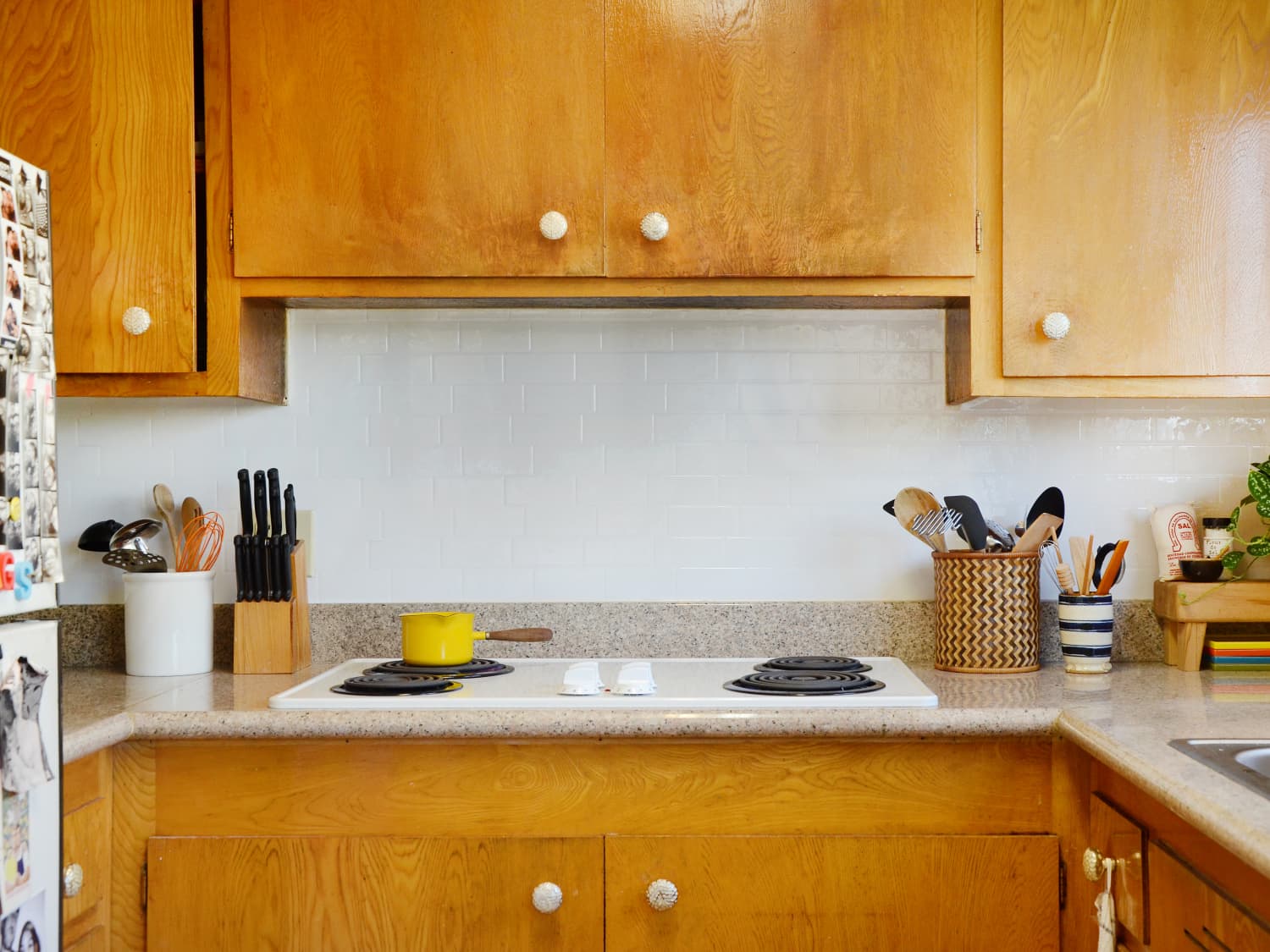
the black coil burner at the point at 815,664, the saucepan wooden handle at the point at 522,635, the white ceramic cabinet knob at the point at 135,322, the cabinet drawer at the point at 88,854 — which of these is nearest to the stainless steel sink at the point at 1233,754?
the black coil burner at the point at 815,664

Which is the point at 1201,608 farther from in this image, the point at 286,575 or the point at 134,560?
the point at 134,560

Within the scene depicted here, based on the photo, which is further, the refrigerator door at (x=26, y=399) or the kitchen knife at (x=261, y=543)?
the kitchen knife at (x=261, y=543)

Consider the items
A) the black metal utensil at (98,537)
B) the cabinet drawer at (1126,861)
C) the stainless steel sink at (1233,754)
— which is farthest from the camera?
the black metal utensil at (98,537)

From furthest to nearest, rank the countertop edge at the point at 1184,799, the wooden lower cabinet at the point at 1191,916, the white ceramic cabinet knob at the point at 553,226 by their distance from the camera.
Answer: the white ceramic cabinet knob at the point at 553,226, the wooden lower cabinet at the point at 1191,916, the countertop edge at the point at 1184,799

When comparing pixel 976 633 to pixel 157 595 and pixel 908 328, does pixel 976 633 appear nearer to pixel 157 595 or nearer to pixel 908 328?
pixel 908 328

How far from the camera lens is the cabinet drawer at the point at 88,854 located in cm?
157

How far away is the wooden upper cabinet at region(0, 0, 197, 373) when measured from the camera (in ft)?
6.48

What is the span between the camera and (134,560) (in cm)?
216

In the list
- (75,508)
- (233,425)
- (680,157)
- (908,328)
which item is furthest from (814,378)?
(75,508)

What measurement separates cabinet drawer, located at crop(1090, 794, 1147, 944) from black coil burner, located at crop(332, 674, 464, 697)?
0.98m

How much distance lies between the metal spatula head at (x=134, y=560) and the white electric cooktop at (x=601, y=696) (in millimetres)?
384

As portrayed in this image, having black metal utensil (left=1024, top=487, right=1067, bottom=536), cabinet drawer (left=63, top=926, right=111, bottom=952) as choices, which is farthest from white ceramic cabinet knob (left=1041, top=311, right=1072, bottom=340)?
cabinet drawer (left=63, top=926, right=111, bottom=952)

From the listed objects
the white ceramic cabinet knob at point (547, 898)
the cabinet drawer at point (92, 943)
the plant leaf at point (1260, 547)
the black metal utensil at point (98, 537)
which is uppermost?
the black metal utensil at point (98, 537)

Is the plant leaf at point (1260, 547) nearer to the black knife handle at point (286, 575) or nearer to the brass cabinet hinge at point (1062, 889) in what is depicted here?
the brass cabinet hinge at point (1062, 889)
